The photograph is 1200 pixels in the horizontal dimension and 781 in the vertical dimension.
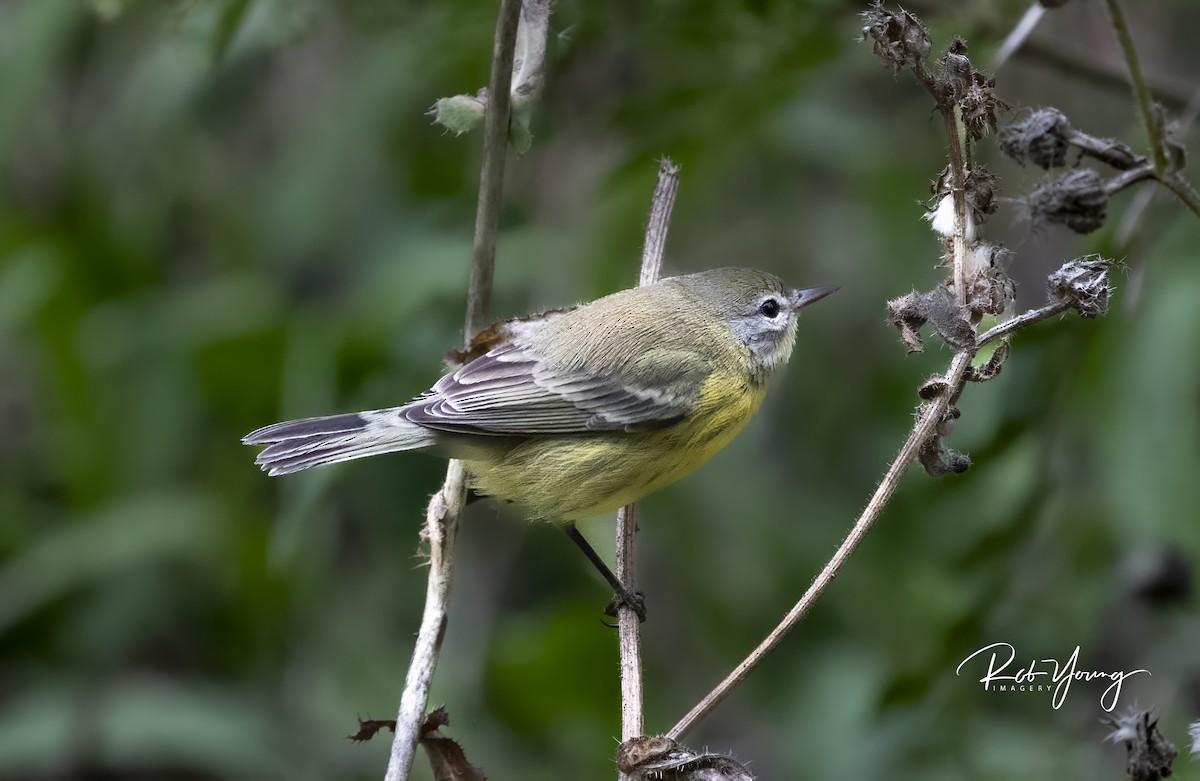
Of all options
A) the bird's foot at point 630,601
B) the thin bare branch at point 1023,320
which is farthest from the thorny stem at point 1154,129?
the bird's foot at point 630,601

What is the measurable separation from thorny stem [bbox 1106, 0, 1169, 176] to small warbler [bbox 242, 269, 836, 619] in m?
1.76

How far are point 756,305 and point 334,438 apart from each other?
4.93 ft

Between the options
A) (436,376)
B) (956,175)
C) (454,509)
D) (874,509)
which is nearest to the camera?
(874,509)

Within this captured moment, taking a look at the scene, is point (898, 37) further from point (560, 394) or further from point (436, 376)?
point (436, 376)

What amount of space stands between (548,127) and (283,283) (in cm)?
281

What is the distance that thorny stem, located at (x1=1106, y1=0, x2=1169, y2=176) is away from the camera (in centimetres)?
205

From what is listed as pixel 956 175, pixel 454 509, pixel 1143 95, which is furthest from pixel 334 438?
pixel 1143 95

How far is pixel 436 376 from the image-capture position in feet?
13.4

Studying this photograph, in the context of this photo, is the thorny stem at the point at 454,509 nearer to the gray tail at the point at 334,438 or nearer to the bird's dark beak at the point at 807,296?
the gray tail at the point at 334,438

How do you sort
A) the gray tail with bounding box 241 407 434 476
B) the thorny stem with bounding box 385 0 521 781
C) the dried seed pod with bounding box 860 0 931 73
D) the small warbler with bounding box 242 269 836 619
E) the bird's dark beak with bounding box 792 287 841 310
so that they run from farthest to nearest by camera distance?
the bird's dark beak with bounding box 792 287 841 310, the small warbler with bounding box 242 269 836 619, the gray tail with bounding box 241 407 434 476, the thorny stem with bounding box 385 0 521 781, the dried seed pod with bounding box 860 0 931 73

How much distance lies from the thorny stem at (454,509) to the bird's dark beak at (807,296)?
1.40m

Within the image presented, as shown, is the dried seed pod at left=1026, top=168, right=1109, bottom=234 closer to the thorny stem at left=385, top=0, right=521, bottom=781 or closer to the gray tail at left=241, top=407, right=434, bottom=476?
the thorny stem at left=385, top=0, right=521, bottom=781

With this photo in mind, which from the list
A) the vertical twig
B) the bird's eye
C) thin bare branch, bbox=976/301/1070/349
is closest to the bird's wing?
→ the vertical twig

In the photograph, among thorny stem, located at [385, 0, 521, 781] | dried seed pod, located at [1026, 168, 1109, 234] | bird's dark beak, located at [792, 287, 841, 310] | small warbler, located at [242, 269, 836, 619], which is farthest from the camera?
bird's dark beak, located at [792, 287, 841, 310]
